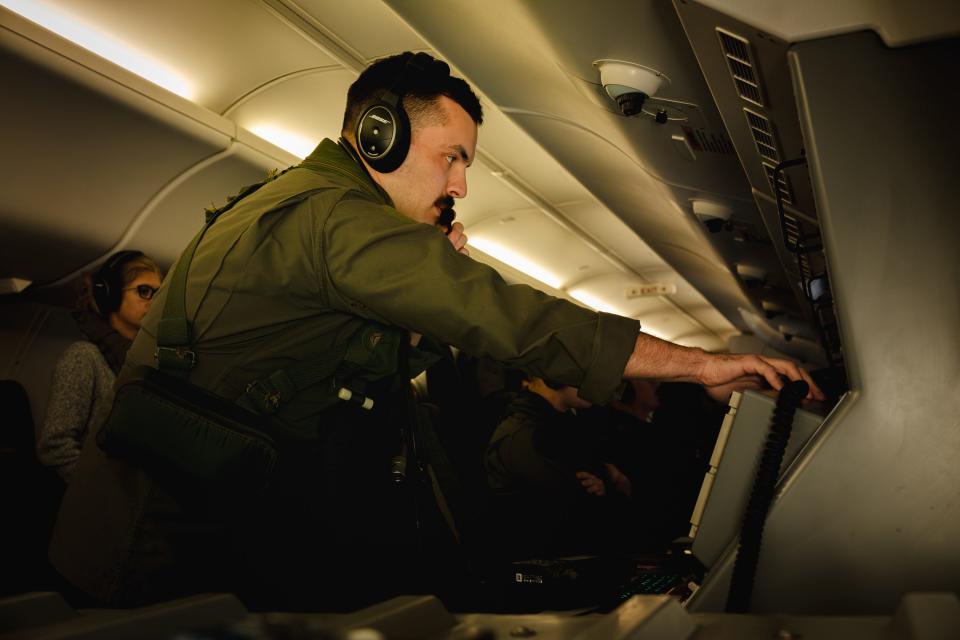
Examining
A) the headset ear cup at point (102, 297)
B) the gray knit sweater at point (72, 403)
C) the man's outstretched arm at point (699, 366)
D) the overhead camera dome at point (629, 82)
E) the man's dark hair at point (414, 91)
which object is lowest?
the gray knit sweater at point (72, 403)

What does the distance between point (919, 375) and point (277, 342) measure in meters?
1.26

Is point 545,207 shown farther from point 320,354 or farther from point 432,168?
point 320,354

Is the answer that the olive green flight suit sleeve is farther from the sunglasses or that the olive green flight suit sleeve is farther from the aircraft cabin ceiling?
the sunglasses

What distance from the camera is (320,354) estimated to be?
1.55 metres

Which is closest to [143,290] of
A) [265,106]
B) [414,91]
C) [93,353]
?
[93,353]

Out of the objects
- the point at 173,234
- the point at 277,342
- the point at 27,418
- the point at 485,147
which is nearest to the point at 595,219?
the point at 485,147

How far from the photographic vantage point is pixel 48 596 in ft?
2.76

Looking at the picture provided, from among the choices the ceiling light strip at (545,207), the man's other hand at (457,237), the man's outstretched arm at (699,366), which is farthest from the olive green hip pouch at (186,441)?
the ceiling light strip at (545,207)

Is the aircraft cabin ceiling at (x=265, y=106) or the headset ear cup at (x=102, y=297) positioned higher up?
the aircraft cabin ceiling at (x=265, y=106)

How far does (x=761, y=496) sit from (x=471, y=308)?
2.05 ft

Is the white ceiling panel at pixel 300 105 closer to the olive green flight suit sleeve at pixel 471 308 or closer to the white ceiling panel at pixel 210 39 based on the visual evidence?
the white ceiling panel at pixel 210 39

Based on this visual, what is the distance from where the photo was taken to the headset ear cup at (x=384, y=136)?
6.08 feet

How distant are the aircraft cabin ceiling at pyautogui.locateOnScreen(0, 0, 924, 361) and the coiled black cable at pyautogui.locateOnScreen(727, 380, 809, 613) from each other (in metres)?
1.31

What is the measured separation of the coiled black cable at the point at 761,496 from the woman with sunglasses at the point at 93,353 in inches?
111
